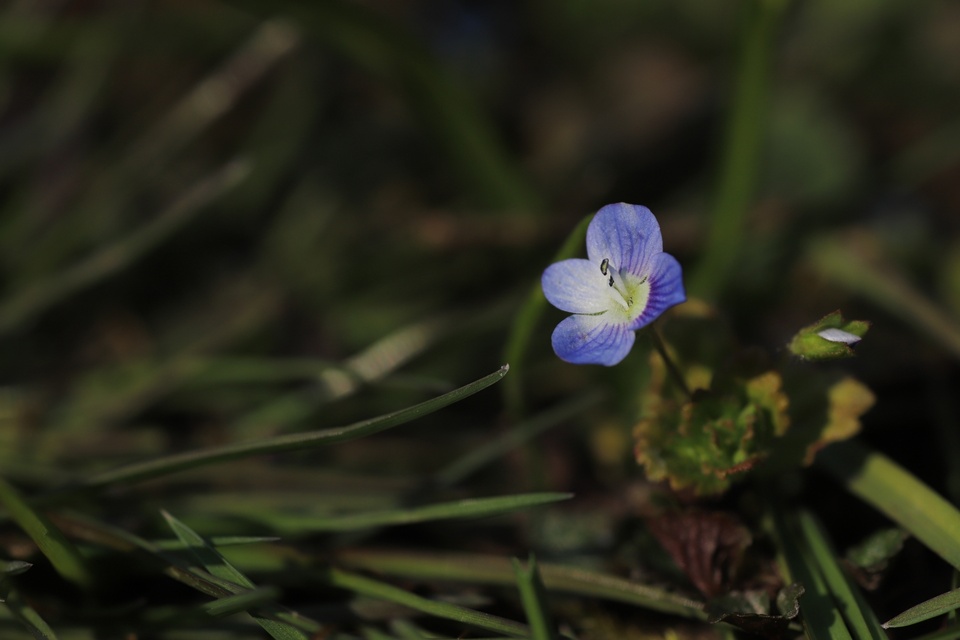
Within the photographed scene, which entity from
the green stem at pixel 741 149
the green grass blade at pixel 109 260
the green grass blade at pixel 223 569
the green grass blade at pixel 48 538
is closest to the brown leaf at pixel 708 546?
the green grass blade at pixel 223 569

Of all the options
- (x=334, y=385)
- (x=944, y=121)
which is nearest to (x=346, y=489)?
(x=334, y=385)

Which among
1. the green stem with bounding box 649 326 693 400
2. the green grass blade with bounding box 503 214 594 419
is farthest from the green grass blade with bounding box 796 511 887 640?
the green grass blade with bounding box 503 214 594 419

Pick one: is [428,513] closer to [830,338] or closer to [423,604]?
[423,604]

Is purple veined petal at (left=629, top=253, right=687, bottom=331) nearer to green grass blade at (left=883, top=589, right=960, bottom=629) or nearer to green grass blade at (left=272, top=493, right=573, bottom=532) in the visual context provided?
green grass blade at (left=272, top=493, right=573, bottom=532)

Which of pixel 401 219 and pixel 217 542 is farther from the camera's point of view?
pixel 401 219

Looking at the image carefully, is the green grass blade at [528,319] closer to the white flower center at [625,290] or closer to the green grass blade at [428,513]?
the white flower center at [625,290]

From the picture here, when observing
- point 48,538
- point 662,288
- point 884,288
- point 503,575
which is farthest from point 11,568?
point 884,288

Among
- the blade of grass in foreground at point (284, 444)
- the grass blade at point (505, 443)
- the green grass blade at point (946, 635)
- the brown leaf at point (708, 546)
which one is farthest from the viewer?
the grass blade at point (505, 443)
